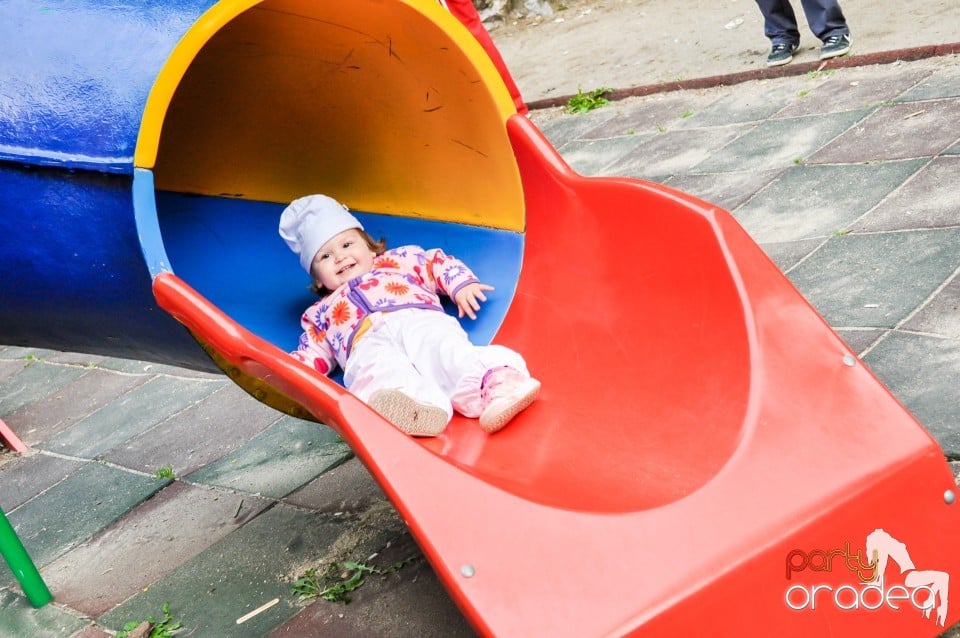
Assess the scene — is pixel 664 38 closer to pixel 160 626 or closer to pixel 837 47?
pixel 837 47

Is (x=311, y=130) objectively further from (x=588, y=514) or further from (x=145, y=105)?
(x=588, y=514)

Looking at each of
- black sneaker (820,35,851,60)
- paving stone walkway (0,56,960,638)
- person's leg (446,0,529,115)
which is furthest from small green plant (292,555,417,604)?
black sneaker (820,35,851,60)

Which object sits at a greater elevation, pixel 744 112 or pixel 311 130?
pixel 311 130

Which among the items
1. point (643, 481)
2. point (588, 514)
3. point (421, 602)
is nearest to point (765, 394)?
point (643, 481)

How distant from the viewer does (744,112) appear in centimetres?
477

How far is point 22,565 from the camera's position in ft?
8.76

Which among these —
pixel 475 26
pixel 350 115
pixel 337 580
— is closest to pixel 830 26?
pixel 475 26

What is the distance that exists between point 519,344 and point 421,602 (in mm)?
660

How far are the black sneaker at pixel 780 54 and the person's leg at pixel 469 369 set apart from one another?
10.0 ft

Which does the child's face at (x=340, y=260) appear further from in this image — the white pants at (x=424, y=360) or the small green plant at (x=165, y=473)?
the small green plant at (x=165, y=473)

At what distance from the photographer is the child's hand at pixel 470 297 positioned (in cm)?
270

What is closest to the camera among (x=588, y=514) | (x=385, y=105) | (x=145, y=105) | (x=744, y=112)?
(x=588, y=514)

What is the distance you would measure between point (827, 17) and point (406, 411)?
3.57 m

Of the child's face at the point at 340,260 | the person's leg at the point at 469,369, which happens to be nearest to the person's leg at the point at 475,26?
the child's face at the point at 340,260
